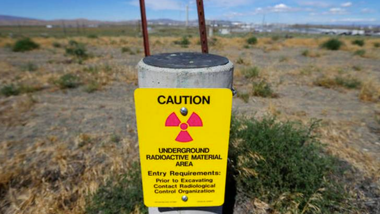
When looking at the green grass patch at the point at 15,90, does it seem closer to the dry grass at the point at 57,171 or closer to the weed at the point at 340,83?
the dry grass at the point at 57,171

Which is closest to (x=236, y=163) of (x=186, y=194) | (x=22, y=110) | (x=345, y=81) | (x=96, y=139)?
(x=186, y=194)

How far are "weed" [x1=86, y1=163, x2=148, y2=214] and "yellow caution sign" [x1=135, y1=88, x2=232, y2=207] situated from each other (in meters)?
0.84

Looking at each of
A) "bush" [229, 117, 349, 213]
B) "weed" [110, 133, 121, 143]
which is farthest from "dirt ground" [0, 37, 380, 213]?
"bush" [229, 117, 349, 213]

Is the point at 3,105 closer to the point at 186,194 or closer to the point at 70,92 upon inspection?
the point at 70,92

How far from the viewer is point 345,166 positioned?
8.83 ft

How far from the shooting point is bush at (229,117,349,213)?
2.00m

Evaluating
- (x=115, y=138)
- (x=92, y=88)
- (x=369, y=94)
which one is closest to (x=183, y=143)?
(x=115, y=138)

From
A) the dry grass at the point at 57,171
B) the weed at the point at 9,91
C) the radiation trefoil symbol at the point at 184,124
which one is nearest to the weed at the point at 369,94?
the dry grass at the point at 57,171

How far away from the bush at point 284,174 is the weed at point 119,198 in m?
1.01

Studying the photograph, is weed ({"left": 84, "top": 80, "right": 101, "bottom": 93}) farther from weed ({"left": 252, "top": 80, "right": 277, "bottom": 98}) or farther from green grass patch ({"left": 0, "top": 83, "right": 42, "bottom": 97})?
weed ({"left": 252, "top": 80, "right": 277, "bottom": 98})

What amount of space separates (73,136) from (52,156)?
0.59m

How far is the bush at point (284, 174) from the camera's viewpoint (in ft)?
6.56

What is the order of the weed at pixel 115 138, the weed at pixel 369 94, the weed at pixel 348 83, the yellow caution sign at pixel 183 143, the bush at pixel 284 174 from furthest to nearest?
1. the weed at pixel 348 83
2. the weed at pixel 369 94
3. the weed at pixel 115 138
4. the bush at pixel 284 174
5. the yellow caution sign at pixel 183 143

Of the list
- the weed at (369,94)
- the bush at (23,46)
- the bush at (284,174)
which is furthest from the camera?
the bush at (23,46)
